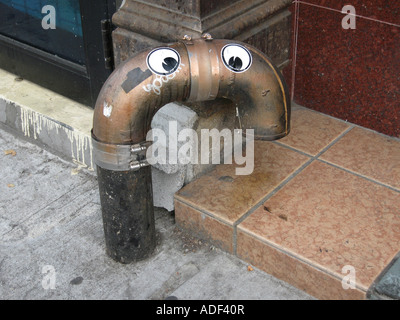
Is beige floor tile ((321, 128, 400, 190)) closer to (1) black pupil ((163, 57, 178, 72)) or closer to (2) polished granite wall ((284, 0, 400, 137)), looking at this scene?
(2) polished granite wall ((284, 0, 400, 137))

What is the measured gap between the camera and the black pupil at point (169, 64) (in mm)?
2567

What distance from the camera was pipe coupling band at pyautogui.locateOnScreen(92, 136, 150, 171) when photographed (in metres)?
2.62

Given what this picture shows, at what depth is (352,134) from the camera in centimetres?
356

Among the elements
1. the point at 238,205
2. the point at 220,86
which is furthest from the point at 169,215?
the point at 220,86

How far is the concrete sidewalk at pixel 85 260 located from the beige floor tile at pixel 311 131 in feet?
2.78

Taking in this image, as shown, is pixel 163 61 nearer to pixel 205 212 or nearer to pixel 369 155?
pixel 205 212

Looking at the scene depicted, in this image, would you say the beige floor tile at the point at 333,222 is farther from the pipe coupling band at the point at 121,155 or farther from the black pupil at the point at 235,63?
the black pupil at the point at 235,63

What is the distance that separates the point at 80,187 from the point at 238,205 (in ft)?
3.41

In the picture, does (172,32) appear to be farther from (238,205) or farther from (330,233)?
(330,233)

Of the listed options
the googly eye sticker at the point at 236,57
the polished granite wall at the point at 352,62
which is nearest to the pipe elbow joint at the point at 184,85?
the googly eye sticker at the point at 236,57

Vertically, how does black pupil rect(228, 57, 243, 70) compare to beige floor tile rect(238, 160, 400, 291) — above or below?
above

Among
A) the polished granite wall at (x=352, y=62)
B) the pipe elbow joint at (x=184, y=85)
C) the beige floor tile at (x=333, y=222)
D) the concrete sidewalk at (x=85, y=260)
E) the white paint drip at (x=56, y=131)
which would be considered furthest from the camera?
the white paint drip at (x=56, y=131)

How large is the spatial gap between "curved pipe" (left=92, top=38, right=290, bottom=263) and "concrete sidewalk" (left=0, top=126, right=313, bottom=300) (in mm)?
192

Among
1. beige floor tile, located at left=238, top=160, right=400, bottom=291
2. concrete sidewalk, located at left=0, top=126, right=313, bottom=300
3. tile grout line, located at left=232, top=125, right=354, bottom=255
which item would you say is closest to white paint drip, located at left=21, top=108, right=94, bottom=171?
concrete sidewalk, located at left=0, top=126, right=313, bottom=300
